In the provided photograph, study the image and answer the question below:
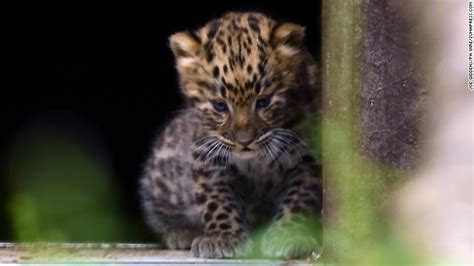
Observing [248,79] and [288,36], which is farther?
[288,36]

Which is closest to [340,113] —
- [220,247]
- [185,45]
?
[220,247]

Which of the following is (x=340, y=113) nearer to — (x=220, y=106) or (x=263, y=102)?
(x=263, y=102)

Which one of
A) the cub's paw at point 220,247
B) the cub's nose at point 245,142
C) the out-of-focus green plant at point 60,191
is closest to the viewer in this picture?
the cub's paw at point 220,247

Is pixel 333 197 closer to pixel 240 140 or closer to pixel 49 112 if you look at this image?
pixel 240 140

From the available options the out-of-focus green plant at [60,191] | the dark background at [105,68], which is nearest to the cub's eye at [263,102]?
the out-of-focus green plant at [60,191]

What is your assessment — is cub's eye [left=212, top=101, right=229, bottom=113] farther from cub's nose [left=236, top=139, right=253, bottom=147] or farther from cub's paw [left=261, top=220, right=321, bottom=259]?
cub's paw [left=261, top=220, right=321, bottom=259]

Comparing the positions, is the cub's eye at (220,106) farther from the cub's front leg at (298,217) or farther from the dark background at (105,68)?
the dark background at (105,68)
